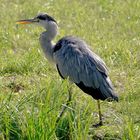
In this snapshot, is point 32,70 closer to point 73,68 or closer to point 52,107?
point 73,68

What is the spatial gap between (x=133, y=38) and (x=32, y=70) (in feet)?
8.66

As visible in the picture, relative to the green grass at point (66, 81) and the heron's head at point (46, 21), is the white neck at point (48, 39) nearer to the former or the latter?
the heron's head at point (46, 21)

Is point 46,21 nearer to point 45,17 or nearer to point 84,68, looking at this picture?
point 45,17

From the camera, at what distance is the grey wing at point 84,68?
21.5 feet

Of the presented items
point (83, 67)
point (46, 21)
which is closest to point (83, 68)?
point (83, 67)

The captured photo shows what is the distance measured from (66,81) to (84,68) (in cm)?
95

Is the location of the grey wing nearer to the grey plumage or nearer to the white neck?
the grey plumage

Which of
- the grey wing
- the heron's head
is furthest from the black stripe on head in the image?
the grey wing

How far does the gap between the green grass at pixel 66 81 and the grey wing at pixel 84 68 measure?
0.64 feet

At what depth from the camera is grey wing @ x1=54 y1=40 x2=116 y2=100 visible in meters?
6.56

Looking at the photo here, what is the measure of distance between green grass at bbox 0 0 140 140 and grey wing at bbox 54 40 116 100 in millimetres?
194

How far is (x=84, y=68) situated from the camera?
6.74m

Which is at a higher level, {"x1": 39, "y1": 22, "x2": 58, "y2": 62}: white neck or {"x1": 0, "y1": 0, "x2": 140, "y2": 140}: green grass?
{"x1": 39, "y1": 22, "x2": 58, "y2": 62}: white neck

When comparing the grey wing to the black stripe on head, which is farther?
the black stripe on head
